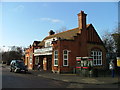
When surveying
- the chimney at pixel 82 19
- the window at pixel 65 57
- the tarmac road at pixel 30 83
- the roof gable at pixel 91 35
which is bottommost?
the tarmac road at pixel 30 83

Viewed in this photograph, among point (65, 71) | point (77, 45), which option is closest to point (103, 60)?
point (77, 45)

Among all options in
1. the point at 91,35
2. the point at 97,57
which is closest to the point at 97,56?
the point at 97,57

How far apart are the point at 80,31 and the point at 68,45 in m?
3.24

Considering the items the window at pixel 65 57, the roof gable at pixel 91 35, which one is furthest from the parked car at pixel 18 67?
the roof gable at pixel 91 35

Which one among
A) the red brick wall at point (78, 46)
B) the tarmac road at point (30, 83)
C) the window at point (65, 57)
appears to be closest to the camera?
the tarmac road at point (30, 83)

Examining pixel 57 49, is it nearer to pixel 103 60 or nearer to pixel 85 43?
pixel 85 43

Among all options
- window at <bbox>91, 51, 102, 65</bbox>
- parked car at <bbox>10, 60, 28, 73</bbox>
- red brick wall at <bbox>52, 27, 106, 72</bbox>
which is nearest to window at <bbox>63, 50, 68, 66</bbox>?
red brick wall at <bbox>52, 27, 106, 72</bbox>

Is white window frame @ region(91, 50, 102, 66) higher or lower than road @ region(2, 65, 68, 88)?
higher

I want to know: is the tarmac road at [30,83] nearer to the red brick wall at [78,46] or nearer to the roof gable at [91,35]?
the red brick wall at [78,46]

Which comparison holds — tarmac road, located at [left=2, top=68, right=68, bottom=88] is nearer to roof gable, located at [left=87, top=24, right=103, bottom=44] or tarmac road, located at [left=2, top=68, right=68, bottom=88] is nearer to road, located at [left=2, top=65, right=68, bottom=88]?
road, located at [left=2, top=65, right=68, bottom=88]

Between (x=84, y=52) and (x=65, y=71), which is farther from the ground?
(x=84, y=52)

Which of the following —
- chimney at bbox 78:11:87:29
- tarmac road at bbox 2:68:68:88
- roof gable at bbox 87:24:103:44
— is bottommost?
tarmac road at bbox 2:68:68:88

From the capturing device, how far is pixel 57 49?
2431cm

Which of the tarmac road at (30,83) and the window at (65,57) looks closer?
the tarmac road at (30,83)
